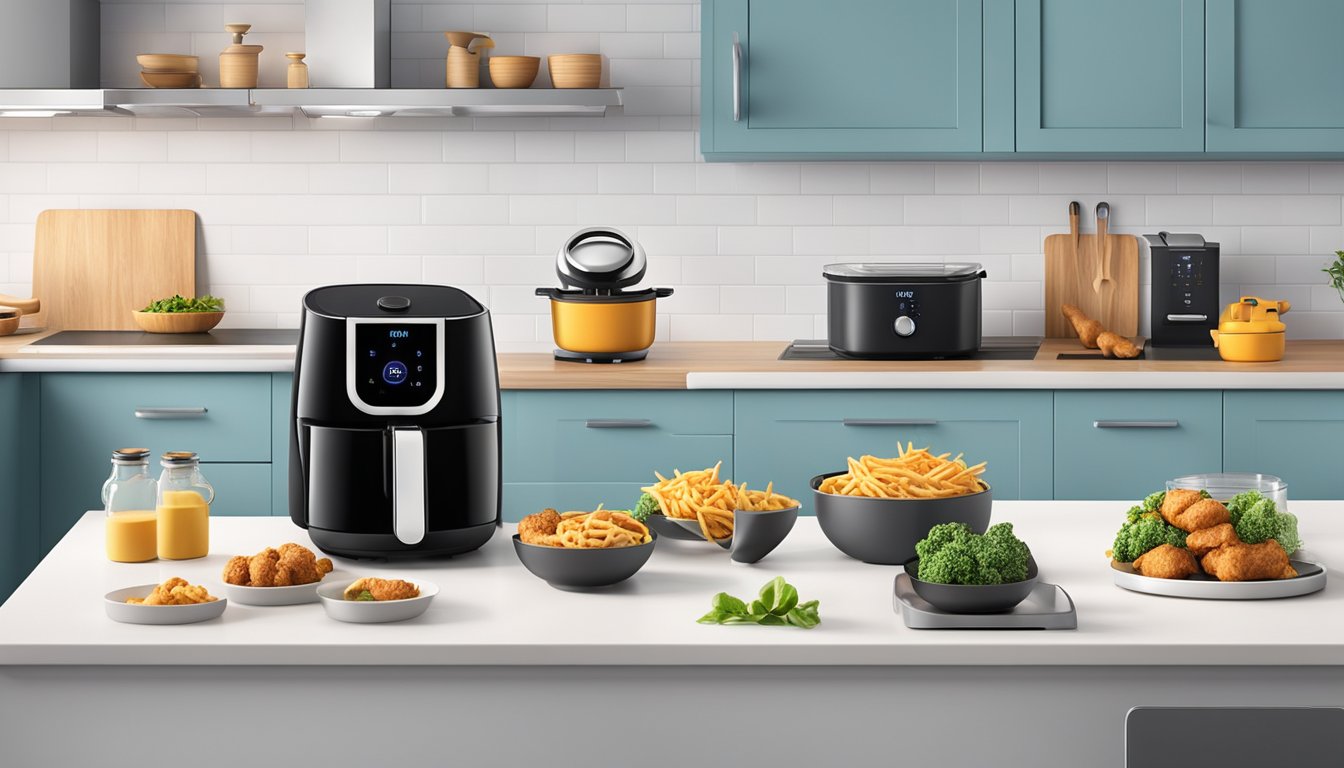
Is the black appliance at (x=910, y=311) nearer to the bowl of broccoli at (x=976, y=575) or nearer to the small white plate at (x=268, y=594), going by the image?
the bowl of broccoli at (x=976, y=575)

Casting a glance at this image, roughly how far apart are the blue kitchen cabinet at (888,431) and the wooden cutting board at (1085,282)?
2.60 ft

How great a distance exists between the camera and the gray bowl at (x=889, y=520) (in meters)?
1.81

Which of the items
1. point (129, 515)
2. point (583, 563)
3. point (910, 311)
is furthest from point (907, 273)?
point (129, 515)

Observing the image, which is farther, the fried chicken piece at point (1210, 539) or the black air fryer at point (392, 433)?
the black air fryer at point (392, 433)

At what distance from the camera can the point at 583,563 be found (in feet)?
5.56

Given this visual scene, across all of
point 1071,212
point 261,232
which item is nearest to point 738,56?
point 1071,212

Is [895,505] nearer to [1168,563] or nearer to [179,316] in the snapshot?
[1168,563]

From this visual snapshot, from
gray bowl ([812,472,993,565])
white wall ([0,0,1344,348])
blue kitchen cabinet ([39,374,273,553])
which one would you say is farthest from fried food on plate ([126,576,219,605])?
white wall ([0,0,1344,348])

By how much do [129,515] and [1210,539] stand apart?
54.6 inches

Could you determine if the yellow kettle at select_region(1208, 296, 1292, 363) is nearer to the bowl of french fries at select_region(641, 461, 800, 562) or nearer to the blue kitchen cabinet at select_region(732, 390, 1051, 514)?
the blue kitchen cabinet at select_region(732, 390, 1051, 514)

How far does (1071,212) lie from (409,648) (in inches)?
131

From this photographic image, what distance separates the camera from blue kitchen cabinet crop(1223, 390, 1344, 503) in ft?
11.9

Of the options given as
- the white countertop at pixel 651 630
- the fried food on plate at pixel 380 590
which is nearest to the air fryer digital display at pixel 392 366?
the white countertop at pixel 651 630

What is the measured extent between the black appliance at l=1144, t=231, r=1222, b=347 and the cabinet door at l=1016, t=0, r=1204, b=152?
0.34m
